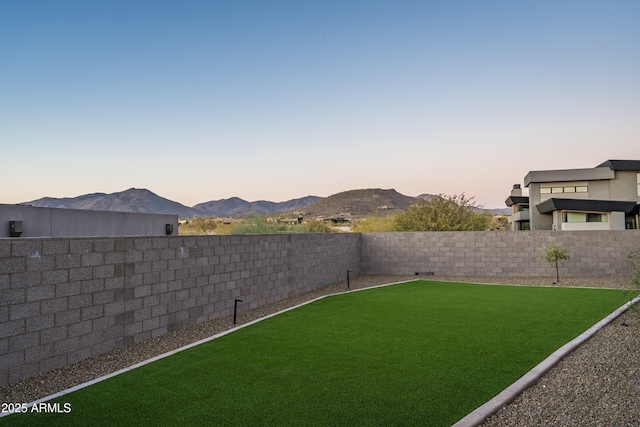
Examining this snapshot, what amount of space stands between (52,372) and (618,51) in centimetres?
1490

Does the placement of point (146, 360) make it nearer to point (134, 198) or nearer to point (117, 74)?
point (117, 74)

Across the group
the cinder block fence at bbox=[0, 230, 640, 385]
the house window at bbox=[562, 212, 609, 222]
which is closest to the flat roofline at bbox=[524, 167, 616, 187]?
the house window at bbox=[562, 212, 609, 222]

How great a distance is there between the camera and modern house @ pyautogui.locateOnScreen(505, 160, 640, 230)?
77.1ft

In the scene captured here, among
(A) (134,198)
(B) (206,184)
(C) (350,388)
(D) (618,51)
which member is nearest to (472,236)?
(D) (618,51)

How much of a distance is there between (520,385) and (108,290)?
→ 4.88 meters

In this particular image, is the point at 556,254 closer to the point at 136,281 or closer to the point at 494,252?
the point at 494,252

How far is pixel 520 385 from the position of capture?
3748 mm

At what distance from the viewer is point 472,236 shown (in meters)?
13.8

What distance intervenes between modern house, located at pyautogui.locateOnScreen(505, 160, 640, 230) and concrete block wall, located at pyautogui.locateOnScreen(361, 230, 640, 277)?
1238 centimetres

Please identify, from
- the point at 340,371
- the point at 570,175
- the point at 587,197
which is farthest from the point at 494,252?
the point at 587,197

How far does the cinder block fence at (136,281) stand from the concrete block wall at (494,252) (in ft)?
0.22

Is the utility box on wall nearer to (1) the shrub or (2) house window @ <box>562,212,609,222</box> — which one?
(1) the shrub

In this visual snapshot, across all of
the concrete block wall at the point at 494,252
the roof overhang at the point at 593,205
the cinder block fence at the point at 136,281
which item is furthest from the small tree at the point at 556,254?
the roof overhang at the point at 593,205

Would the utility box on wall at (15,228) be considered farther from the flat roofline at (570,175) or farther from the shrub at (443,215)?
the flat roofline at (570,175)
